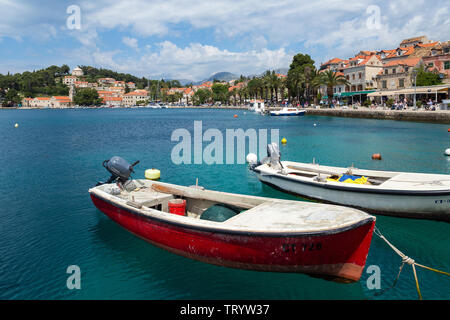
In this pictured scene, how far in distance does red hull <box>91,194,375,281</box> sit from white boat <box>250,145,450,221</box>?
15.7ft

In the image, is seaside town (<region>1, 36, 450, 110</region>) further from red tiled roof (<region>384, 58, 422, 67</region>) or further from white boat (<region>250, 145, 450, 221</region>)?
white boat (<region>250, 145, 450, 221</region>)

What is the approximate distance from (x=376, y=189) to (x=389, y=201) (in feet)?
1.96

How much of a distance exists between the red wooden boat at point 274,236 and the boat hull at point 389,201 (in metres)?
4.31

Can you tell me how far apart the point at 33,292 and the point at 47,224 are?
4.62 m

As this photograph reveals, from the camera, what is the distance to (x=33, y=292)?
7969mm

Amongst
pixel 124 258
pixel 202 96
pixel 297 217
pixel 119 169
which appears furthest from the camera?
pixel 202 96

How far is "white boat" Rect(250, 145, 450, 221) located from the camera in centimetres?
1102

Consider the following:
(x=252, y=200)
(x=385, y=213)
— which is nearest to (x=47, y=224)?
(x=252, y=200)

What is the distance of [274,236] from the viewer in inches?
286

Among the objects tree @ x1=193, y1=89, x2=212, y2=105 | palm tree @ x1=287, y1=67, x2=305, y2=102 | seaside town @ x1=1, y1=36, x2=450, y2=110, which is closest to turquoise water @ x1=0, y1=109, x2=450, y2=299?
seaside town @ x1=1, y1=36, x2=450, y2=110

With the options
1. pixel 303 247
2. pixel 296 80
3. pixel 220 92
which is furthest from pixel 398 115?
pixel 220 92

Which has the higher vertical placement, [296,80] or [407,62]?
[407,62]

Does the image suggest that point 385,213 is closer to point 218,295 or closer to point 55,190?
point 218,295

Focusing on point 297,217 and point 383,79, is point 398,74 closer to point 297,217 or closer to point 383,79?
point 383,79
